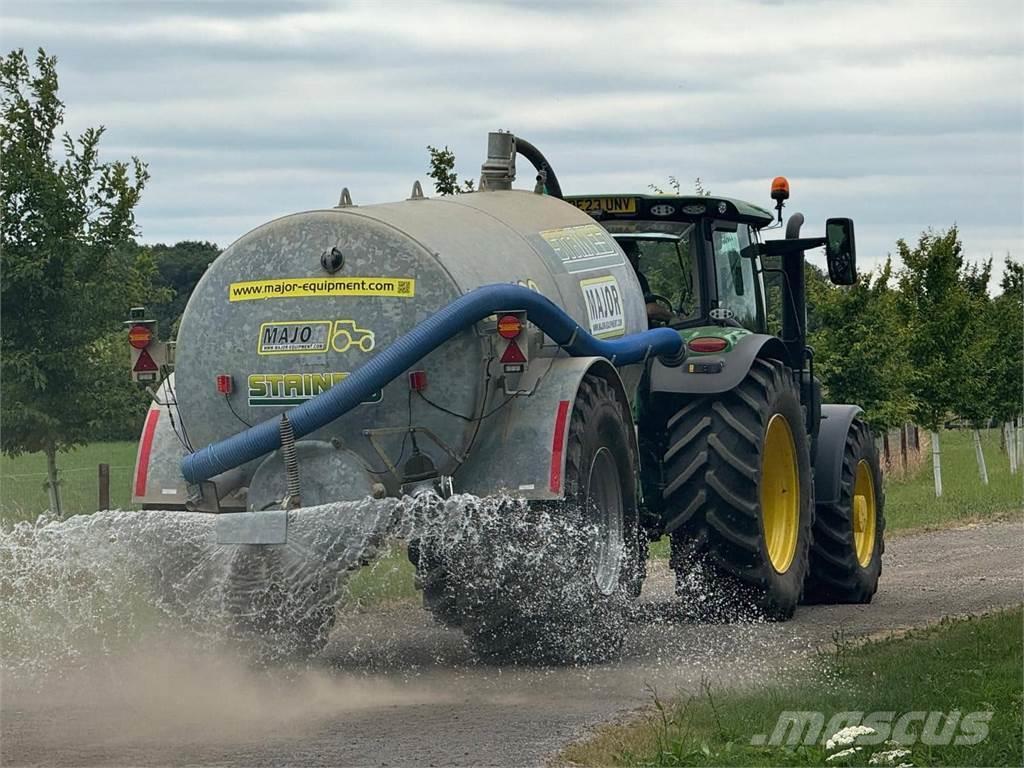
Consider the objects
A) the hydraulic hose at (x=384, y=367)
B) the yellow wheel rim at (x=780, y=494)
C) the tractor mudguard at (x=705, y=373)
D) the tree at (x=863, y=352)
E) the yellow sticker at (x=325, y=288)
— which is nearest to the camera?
the hydraulic hose at (x=384, y=367)

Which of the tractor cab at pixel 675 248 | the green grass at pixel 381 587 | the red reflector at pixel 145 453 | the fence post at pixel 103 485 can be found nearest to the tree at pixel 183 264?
the fence post at pixel 103 485

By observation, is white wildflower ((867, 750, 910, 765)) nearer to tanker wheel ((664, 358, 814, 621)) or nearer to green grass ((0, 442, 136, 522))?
tanker wheel ((664, 358, 814, 621))

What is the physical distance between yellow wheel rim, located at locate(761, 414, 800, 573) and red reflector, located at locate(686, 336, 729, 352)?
0.65 metres

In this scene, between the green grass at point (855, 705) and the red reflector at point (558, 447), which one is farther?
the red reflector at point (558, 447)

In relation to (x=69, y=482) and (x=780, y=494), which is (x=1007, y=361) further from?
(x=780, y=494)

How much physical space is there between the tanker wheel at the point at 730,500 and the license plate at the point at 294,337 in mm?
2944

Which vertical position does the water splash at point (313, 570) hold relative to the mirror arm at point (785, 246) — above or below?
below

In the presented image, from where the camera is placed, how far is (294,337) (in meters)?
9.45

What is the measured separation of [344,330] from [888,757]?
12.4 feet

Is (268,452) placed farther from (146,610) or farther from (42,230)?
(42,230)

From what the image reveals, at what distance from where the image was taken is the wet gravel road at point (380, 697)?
25.0 ft

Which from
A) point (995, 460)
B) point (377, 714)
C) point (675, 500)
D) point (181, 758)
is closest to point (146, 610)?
point (377, 714)

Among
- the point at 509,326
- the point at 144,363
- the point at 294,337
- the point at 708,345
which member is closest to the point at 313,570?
the point at 294,337

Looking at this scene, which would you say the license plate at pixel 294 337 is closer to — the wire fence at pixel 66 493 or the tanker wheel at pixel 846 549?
the tanker wheel at pixel 846 549
